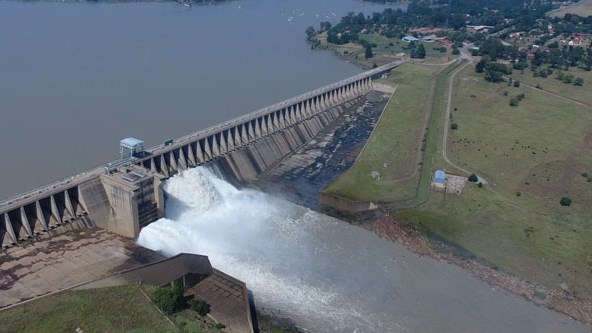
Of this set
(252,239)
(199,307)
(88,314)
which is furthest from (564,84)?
(88,314)

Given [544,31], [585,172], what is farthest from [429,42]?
[585,172]

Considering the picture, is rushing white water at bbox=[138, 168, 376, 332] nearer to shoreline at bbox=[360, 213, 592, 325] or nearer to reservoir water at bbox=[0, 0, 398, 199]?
shoreline at bbox=[360, 213, 592, 325]

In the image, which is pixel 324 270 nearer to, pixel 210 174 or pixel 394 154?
pixel 210 174

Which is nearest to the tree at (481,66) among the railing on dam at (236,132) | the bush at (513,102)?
the bush at (513,102)

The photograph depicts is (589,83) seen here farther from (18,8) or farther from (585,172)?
(18,8)

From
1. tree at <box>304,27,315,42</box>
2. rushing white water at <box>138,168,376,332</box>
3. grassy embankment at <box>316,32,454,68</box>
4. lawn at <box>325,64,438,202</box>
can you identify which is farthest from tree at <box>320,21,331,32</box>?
rushing white water at <box>138,168,376,332</box>

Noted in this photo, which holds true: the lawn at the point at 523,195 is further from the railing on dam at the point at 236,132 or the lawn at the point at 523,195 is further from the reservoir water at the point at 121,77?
the reservoir water at the point at 121,77
